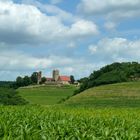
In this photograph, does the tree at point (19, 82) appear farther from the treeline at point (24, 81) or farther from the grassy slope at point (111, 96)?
the grassy slope at point (111, 96)

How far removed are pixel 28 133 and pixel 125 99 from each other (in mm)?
80824

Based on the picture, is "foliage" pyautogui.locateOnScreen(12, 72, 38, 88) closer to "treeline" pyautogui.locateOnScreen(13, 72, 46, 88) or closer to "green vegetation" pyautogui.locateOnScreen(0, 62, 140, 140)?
"treeline" pyautogui.locateOnScreen(13, 72, 46, 88)

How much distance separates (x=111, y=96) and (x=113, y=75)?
30886mm

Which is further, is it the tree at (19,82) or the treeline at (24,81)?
the tree at (19,82)

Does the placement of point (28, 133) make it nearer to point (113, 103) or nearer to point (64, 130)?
point (64, 130)

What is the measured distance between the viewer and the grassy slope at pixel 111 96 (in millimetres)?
87062

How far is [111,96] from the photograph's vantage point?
95.4 meters

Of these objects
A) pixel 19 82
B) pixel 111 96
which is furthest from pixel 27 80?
pixel 111 96

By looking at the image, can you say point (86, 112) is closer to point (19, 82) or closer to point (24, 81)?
point (19, 82)

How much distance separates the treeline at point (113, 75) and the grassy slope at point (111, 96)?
1653 cm

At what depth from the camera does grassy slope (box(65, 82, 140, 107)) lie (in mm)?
87062

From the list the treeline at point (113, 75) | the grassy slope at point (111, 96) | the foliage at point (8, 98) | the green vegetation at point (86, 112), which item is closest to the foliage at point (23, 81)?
the green vegetation at point (86, 112)

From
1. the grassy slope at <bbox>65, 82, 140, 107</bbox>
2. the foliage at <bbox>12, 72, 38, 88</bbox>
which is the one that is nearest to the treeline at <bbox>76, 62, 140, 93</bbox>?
the grassy slope at <bbox>65, 82, 140, 107</bbox>

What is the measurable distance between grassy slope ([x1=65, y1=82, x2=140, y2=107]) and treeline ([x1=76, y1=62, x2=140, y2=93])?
54.2 feet
